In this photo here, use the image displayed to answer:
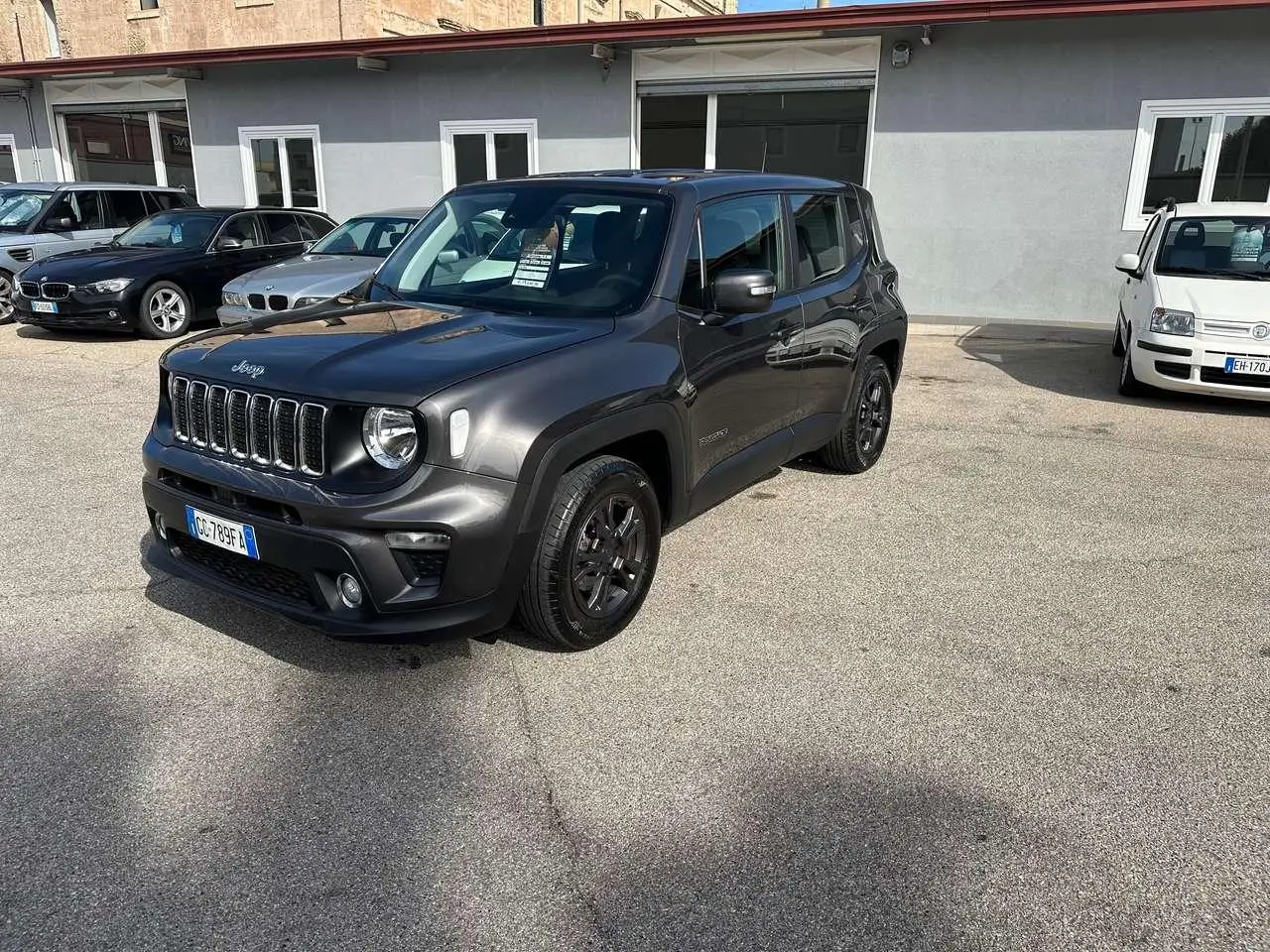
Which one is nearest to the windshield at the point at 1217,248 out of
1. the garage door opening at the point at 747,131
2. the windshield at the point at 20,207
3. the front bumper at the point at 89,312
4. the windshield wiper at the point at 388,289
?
the garage door opening at the point at 747,131

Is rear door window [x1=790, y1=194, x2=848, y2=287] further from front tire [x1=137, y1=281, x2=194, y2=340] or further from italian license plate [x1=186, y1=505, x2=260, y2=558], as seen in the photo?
front tire [x1=137, y1=281, x2=194, y2=340]

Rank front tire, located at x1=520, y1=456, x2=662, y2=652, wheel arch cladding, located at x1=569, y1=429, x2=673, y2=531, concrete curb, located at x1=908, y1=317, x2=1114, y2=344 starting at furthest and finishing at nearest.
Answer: concrete curb, located at x1=908, y1=317, x2=1114, y2=344, wheel arch cladding, located at x1=569, y1=429, x2=673, y2=531, front tire, located at x1=520, y1=456, x2=662, y2=652

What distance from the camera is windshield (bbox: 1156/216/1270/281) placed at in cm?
Answer: 795

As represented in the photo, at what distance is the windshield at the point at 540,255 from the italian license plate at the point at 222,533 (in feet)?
4.63

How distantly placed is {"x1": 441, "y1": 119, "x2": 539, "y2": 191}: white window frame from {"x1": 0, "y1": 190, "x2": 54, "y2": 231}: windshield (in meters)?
5.37

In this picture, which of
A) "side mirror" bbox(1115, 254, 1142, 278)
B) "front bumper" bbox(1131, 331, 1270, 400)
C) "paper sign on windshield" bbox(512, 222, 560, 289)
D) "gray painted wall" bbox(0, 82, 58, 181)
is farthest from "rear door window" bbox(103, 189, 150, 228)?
"front bumper" bbox(1131, 331, 1270, 400)

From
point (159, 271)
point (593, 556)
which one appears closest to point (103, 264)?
point (159, 271)

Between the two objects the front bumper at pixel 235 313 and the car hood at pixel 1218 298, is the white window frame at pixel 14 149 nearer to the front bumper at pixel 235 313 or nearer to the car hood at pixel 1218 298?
the front bumper at pixel 235 313

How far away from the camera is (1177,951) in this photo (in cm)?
225

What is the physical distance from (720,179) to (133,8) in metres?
26.6

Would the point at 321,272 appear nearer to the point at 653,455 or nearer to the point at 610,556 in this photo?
the point at 653,455

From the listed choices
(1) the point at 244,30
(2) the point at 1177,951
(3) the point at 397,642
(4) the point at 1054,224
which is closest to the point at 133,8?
(1) the point at 244,30

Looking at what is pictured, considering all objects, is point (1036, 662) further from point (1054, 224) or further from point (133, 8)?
point (133, 8)

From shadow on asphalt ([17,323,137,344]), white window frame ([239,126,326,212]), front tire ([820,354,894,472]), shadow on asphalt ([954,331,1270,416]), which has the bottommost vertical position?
shadow on asphalt ([954,331,1270,416])
